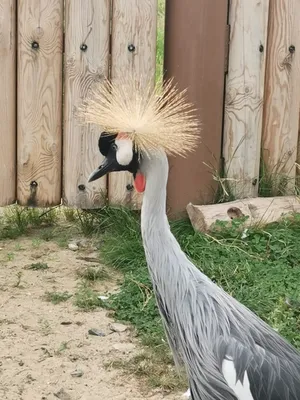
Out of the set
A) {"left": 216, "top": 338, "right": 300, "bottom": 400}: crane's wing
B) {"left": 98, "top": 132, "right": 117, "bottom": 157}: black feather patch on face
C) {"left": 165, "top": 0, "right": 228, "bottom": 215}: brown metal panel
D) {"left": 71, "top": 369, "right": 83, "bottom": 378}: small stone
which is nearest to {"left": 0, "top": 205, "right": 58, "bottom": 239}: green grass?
{"left": 165, "top": 0, "right": 228, "bottom": 215}: brown metal panel

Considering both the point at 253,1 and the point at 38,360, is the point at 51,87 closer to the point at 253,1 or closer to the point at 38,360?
the point at 253,1

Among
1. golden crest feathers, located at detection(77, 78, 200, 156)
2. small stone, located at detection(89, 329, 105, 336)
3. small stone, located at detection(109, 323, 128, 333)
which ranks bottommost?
small stone, located at detection(89, 329, 105, 336)

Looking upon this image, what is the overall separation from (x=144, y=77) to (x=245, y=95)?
593mm

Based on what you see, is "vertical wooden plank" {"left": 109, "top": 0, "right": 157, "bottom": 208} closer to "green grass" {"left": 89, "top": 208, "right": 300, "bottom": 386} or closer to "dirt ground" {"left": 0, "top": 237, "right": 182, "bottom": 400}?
"green grass" {"left": 89, "top": 208, "right": 300, "bottom": 386}

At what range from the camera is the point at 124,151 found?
8.96 ft

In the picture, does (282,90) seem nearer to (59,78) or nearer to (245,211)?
(245,211)

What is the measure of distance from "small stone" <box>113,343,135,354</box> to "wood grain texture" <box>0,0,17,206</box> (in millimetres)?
1451

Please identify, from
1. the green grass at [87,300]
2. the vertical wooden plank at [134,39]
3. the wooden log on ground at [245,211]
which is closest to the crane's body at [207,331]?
the green grass at [87,300]

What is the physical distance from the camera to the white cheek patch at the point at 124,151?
107 inches

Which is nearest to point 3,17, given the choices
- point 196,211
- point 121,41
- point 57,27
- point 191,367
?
point 57,27

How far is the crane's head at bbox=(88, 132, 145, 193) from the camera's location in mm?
2730

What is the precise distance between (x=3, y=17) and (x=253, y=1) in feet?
4.64

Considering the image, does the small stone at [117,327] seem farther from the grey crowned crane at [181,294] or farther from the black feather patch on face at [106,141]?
the black feather patch on face at [106,141]

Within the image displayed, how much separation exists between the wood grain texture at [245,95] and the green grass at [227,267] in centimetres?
39
